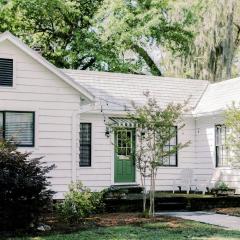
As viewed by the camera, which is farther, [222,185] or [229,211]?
[222,185]

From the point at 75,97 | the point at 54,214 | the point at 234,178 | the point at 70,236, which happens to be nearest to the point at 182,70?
the point at 234,178

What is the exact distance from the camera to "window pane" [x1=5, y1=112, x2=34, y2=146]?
16.0 metres

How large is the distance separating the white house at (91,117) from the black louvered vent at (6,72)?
3cm

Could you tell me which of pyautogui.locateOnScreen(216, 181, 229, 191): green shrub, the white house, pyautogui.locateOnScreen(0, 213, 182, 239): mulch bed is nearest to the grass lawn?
pyautogui.locateOnScreen(0, 213, 182, 239): mulch bed

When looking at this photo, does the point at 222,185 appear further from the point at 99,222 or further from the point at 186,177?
the point at 99,222

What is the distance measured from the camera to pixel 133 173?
→ 67.5ft

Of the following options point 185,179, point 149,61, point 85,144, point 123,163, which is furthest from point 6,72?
point 149,61

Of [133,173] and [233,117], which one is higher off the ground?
[233,117]

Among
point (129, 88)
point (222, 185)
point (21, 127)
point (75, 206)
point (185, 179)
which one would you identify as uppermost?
point (129, 88)

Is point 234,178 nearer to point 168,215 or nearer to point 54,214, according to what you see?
point 168,215

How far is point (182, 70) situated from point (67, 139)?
15.3m

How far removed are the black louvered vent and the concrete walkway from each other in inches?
235

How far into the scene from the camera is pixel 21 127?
16.2m

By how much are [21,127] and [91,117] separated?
3.91 meters
